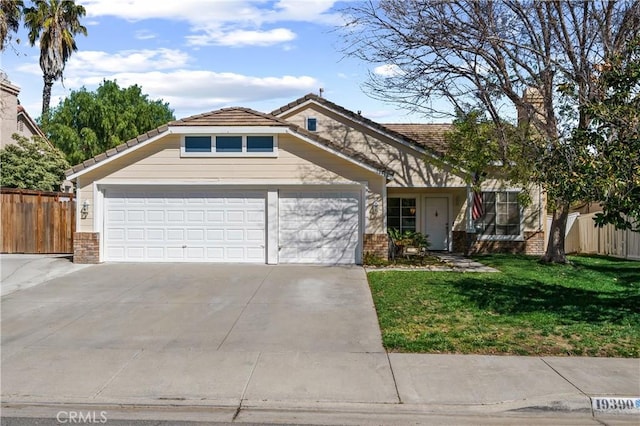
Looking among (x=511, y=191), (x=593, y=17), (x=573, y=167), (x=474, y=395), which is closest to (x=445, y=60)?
(x=593, y=17)

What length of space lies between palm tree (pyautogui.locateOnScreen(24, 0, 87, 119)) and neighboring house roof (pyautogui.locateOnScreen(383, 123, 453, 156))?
740 inches

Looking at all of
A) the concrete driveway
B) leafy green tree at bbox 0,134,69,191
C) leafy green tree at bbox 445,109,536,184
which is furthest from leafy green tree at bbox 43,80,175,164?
leafy green tree at bbox 445,109,536,184

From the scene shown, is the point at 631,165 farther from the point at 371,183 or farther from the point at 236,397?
the point at 371,183

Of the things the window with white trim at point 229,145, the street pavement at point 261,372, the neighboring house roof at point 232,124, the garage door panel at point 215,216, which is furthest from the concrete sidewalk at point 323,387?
the window with white trim at point 229,145

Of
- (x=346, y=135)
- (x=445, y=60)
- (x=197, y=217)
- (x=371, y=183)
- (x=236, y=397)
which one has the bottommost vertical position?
(x=236, y=397)

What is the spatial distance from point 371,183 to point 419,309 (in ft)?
20.0

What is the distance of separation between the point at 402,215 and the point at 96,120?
80.0 feet

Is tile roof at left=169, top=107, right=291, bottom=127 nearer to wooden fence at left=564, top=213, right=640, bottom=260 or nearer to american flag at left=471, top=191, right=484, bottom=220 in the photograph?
american flag at left=471, top=191, right=484, bottom=220

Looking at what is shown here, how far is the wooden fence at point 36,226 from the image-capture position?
17.8 metres

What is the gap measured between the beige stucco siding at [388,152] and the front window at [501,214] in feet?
7.10

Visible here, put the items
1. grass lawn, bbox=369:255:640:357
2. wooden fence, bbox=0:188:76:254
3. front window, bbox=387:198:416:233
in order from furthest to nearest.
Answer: front window, bbox=387:198:416:233 < wooden fence, bbox=0:188:76:254 < grass lawn, bbox=369:255:640:357

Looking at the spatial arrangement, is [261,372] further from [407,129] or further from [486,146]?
[407,129]

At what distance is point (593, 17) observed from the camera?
14.3 meters

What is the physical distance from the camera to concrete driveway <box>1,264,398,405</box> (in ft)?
21.9
